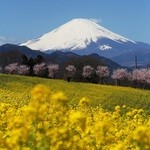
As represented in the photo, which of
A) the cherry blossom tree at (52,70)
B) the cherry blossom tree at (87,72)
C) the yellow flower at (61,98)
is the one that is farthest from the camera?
the cherry blossom tree at (52,70)

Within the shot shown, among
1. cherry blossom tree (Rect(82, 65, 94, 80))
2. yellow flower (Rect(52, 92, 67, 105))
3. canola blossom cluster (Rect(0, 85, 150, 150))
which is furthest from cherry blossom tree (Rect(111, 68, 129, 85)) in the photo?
yellow flower (Rect(52, 92, 67, 105))

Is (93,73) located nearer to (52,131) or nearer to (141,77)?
(141,77)

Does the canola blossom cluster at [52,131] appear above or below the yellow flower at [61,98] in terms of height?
below

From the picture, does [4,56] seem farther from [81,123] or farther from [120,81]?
[81,123]

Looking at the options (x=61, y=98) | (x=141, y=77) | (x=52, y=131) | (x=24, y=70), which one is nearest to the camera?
(x=52, y=131)

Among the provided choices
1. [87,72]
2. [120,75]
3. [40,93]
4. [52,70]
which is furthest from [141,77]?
[40,93]

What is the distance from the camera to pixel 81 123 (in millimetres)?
6039

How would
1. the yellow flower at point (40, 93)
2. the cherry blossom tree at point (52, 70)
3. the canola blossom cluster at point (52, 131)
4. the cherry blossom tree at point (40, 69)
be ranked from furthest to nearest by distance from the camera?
the cherry blossom tree at point (52, 70) → the cherry blossom tree at point (40, 69) → the yellow flower at point (40, 93) → the canola blossom cluster at point (52, 131)

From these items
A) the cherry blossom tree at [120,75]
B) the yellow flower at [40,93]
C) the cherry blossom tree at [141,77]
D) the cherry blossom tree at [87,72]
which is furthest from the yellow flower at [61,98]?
the cherry blossom tree at [141,77]

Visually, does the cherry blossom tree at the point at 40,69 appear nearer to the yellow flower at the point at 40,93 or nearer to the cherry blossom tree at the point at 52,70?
the cherry blossom tree at the point at 52,70

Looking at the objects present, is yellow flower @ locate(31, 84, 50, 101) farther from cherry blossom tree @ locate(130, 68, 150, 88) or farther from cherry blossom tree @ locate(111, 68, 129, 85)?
cherry blossom tree @ locate(130, 68, 150, 88)

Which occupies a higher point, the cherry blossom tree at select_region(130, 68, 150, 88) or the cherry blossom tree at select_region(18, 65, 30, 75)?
the cherry blossom tree at select_region(18, 65, 30, 75)

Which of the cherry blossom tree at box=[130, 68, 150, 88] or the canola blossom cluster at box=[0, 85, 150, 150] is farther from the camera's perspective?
the cherry blossom tree at box=[130, 68, 150, 88]

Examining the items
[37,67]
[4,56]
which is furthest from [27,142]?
[4,56]
